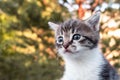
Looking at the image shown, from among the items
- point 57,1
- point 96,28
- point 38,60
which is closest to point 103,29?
point 57,1

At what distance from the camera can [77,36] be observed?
3.40m

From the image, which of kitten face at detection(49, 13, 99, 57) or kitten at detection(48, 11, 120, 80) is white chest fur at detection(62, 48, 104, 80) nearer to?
kitten at detection(48, 11, 120, 80)

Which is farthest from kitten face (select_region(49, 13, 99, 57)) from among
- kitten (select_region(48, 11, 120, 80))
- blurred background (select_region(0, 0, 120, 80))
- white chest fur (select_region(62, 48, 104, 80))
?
blurred background (select_region(0, 0, 120, 80))

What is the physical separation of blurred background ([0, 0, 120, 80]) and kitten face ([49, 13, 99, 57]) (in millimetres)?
6726

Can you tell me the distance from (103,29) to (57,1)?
1.58 meters

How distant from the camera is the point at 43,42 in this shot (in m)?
12.1

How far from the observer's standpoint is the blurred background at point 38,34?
10680mm

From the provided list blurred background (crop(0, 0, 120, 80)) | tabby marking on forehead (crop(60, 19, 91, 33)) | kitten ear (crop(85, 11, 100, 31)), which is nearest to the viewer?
tabby marking on forehead (crop(60, 19, 91, 33))

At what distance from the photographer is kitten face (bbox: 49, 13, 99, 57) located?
132 inches

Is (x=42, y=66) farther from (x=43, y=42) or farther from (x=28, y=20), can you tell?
(x=28, y=20)

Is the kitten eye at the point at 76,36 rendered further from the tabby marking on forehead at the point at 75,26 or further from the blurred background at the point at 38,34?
the blurred background at the point at 38,34

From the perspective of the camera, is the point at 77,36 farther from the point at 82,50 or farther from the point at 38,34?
the point at 38,34

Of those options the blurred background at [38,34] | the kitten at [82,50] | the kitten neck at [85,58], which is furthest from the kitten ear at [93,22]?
the blurred background at [38,34]

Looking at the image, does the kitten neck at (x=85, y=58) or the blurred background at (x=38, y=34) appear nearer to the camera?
the kitten neck at (x=85, y=58)
